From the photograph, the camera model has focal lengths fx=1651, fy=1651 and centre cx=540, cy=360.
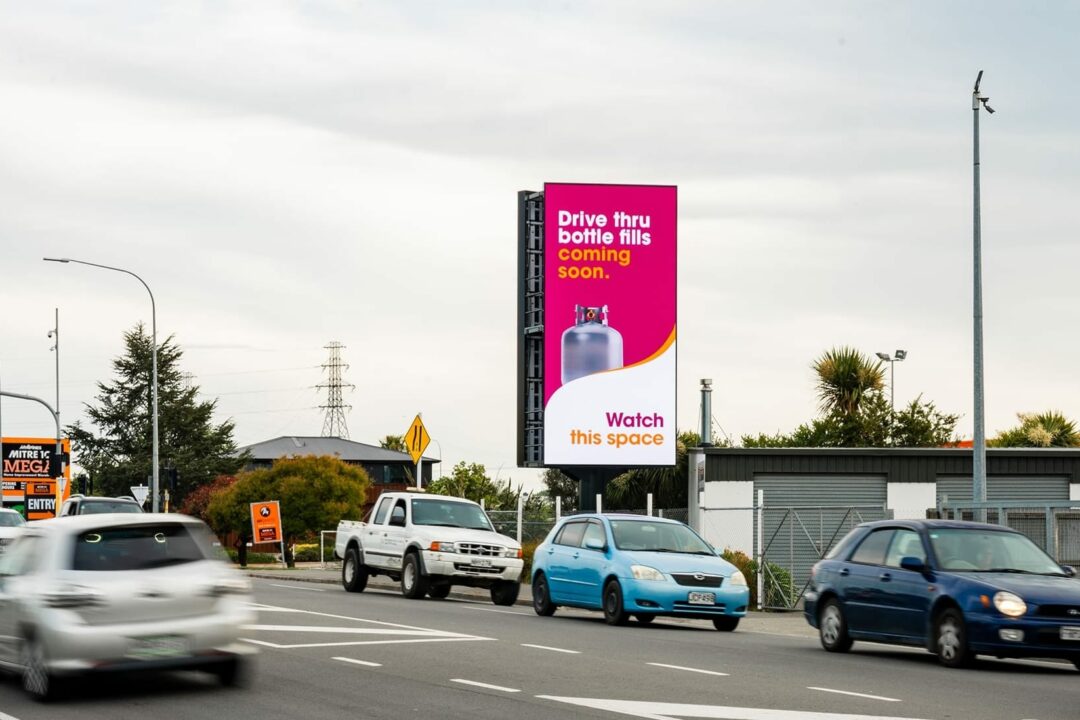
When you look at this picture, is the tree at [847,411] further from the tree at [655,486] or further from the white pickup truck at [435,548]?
the white pickup truck at [435,548]

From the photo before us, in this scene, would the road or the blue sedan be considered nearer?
the road

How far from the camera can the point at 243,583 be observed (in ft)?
41.7

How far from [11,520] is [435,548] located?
9496 millimetres

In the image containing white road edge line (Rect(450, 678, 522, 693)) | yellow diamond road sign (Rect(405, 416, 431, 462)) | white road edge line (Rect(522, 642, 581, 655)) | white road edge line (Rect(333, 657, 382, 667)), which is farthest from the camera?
yellow diamond road sign (Rect(405, 416, 431, 462))

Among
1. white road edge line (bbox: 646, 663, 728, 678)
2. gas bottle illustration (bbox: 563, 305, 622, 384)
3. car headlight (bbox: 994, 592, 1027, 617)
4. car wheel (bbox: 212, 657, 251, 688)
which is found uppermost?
gas bottle illustration (bbox: 563, 305, 622, 384)

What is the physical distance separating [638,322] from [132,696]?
30045mm

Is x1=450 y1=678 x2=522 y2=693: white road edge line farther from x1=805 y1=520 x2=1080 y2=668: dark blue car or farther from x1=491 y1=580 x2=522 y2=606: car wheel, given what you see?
x1=491 y1=580 x2=522 y2=606: car wheel

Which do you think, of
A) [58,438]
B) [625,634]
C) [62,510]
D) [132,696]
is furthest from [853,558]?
[58,438]

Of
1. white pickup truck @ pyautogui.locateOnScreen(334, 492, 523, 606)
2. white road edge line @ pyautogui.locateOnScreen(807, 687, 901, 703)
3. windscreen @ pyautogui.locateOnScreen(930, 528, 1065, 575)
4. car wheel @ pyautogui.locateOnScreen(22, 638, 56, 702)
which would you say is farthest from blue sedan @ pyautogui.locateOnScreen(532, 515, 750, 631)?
car wheel @ pyautogui.locateOnScreen(22, 638, 56, 702)

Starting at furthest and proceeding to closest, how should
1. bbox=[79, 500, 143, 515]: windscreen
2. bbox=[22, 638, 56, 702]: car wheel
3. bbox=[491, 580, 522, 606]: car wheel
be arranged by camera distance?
bbox=[79, 500, 143, 515]: windscreen, bbox=[491, 580, 522, 606]: car wheel, bbox=[22, 638, 56, 702]: car wheel

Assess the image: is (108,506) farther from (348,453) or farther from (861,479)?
(348,453)

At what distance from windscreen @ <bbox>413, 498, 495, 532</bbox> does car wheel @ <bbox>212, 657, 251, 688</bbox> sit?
15.4m

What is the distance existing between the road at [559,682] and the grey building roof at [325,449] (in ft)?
318

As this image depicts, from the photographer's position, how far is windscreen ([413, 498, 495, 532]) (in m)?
28.6
